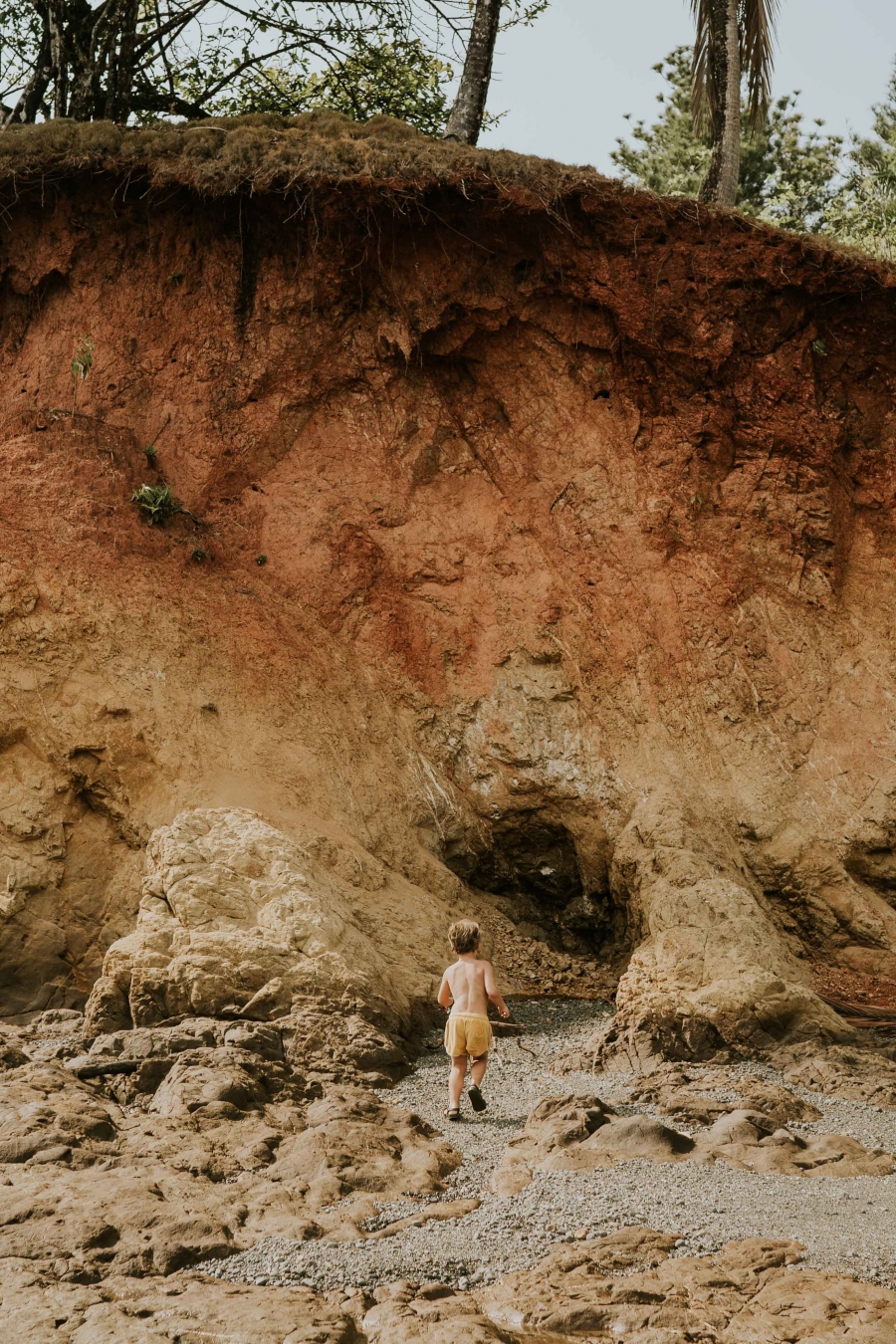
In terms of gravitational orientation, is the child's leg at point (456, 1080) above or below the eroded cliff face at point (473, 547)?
below

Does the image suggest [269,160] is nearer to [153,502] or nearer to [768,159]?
[153,502]

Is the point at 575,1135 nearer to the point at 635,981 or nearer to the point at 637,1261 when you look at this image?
the point at 637,1261

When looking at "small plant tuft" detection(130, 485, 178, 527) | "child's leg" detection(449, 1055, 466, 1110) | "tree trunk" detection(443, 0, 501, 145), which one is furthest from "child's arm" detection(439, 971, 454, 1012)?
"tree trunk" detection(443, 0, 501, 145)

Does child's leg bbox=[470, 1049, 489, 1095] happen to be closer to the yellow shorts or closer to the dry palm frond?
the yellow shorts

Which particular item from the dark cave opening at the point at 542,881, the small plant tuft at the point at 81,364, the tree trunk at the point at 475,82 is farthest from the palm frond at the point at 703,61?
the dark cave opening at the point at 542,881

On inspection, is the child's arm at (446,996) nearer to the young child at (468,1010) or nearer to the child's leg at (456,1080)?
the young child at (468,1010)

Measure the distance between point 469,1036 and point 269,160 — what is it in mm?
8844

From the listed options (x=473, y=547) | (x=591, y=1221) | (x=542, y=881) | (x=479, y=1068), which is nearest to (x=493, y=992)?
(x=479, y=1068)

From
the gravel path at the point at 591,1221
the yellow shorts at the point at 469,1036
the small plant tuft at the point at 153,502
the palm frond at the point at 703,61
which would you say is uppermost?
the palm frond at the point at 703,61

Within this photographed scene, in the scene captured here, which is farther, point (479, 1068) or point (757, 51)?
point (757, 51)

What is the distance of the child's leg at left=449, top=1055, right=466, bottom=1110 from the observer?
696 centimetres

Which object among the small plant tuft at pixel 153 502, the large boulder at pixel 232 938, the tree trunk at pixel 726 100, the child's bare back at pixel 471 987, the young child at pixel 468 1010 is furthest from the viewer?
the tree trunk at pixel 726 100

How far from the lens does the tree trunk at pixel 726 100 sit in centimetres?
1425

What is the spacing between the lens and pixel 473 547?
40.5 feet
